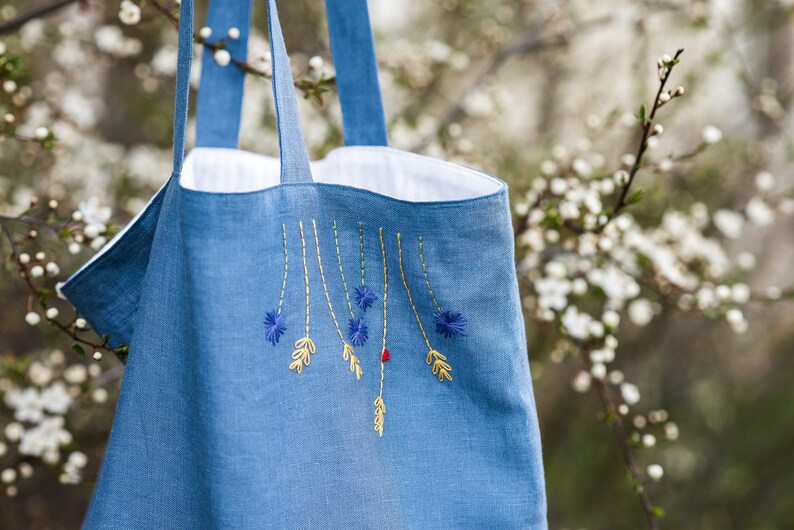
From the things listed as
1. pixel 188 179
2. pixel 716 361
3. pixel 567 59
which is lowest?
pixel 716 361

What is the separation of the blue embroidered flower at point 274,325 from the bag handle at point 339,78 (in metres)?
0.30

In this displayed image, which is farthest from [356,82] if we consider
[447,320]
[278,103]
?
[447,320]

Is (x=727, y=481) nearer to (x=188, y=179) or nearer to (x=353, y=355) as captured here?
(x=353, y=355)

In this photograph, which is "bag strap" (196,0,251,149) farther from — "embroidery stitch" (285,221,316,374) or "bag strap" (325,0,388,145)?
"embroidery stitch" (285,221,316,374)

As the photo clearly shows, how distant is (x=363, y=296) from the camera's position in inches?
25.3

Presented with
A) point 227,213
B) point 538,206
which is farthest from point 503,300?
point 538,206

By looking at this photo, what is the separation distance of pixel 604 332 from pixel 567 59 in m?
1.45

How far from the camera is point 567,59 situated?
2.14 metres

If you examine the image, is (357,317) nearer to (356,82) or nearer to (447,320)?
(447,320)

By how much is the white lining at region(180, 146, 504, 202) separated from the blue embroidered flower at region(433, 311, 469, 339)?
122 mm

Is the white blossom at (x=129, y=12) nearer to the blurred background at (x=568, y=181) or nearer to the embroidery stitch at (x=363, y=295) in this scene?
the blurred background at (x=568, y=181)

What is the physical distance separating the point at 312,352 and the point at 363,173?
236 millimetres

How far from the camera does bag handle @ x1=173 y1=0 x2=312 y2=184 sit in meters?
0.58

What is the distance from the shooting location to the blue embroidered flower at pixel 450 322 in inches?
25.1
